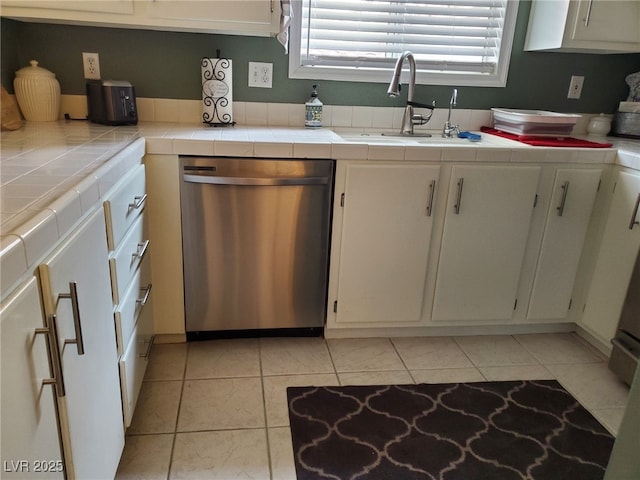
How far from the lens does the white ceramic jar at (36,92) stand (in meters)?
2.14

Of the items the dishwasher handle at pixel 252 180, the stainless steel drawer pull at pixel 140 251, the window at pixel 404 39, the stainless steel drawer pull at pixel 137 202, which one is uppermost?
the window at pixel 404 39

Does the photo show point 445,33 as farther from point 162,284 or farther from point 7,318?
point 7,318

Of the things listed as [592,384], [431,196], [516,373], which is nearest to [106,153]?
[431,196]

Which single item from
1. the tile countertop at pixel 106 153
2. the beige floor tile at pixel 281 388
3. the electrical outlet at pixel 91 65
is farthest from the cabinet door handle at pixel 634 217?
the electrical outlet at pixel 91 65

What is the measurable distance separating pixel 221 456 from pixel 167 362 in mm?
628

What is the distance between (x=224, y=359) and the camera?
2.18m

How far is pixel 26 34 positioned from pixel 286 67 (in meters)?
1.19

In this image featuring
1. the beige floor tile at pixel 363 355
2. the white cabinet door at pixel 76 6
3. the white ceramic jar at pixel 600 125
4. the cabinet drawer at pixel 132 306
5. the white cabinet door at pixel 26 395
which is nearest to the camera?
the white cabinet door at pixel 26 395

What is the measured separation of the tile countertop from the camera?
88cm

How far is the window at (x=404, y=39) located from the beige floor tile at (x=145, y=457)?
1.77 metres

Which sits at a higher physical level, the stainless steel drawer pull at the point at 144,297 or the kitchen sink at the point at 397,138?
the kitchen sink at the point at 397,138

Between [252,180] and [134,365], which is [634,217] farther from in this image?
[134,365]

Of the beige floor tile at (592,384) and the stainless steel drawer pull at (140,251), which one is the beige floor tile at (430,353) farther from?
the stainless steel drawer pull at (140,251)

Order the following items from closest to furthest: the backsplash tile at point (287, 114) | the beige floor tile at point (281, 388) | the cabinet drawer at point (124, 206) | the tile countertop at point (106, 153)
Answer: the tile countertop at point (106, 153) < the cabinet drawer at point (124, 206) < the beige floor tile at point (281, 388) < the backsplash tile at point (287, 114)
